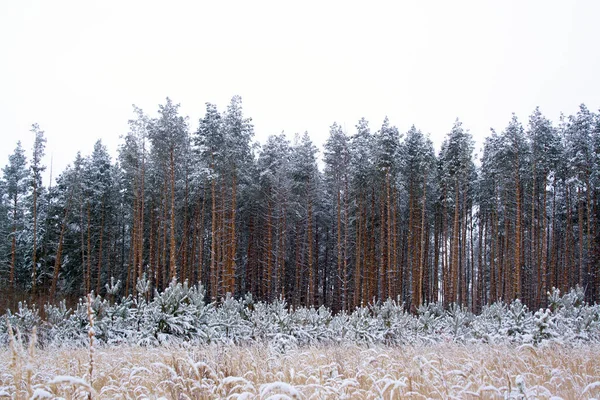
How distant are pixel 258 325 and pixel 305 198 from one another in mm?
20349

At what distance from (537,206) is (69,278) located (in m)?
45.7

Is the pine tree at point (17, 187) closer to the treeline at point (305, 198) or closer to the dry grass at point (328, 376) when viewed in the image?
the treeline at point (305, 198)

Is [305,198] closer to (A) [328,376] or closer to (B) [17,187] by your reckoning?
(B) [17,187]

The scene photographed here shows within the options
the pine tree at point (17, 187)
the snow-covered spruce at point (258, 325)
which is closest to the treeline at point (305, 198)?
the pine tree at point (17, 187)

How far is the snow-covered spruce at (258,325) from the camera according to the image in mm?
12273

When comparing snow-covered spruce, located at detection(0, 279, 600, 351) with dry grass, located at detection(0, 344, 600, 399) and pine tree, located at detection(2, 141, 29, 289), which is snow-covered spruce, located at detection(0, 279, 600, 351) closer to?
dry grass, located at detection(0, 344, 600, 399)

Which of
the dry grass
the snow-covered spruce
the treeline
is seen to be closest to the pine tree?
the treeline

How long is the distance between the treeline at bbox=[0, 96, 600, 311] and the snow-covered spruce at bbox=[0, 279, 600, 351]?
439 inches

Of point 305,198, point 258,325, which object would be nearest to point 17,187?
point 305,198

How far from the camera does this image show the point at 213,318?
558 inches

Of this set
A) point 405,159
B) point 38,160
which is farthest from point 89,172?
point 405,159

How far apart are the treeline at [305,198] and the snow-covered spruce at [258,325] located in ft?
36.6

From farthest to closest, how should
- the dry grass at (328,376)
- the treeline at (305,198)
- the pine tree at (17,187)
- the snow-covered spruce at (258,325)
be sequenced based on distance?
1. the pine tree at (17,187)
2. the treeline at (305,198)
3. the snow-covered spruce at (258,325)
4. the dry grass at (328,376)

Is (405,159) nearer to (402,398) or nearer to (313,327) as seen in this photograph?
(313,327)
